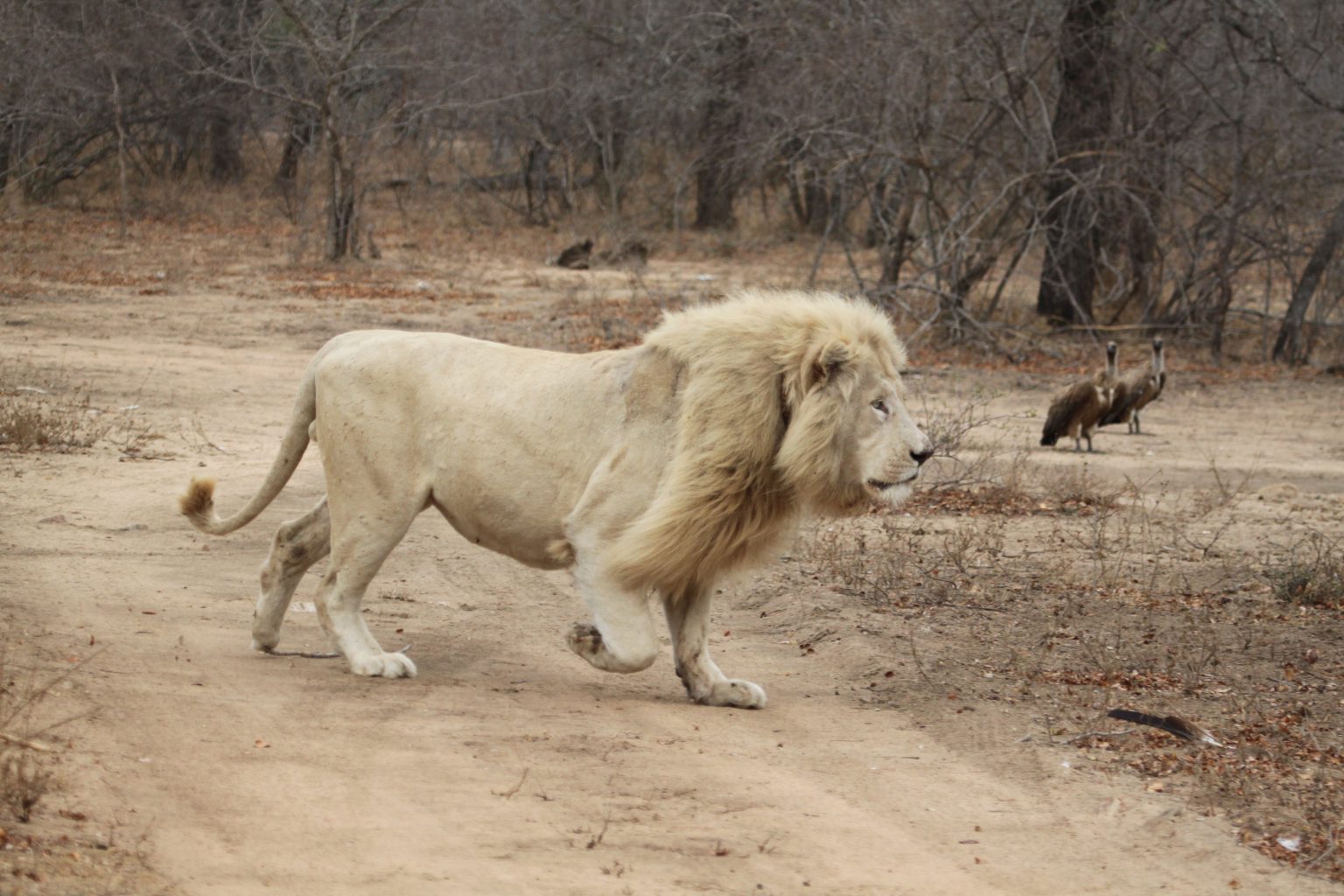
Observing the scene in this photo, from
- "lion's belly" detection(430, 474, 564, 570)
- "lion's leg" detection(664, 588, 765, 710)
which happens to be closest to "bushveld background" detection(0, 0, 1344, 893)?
"lion's leg" detection(664, 588, 765, 710)

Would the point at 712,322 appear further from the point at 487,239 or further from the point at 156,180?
the point at 156,180

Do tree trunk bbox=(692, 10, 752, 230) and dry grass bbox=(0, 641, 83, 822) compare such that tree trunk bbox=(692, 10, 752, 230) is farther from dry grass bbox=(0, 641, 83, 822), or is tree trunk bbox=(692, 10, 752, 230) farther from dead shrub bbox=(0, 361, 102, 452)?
dry grass bbox=(0, 641, 83, 822)

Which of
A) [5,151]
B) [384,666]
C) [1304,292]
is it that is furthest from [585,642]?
[5,151]

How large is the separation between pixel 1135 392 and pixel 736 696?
7882mm

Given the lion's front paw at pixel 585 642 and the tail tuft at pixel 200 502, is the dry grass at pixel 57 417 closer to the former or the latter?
the tail tuft at pixel 200 502

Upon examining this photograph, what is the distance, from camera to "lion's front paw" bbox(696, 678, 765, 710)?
557 cm

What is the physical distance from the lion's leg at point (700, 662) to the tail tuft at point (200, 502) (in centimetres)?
190

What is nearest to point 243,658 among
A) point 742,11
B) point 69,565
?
point 69,565

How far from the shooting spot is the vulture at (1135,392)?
40.5ft

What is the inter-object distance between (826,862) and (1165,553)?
4.66m

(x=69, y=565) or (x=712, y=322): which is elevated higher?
(x=712, y=322)

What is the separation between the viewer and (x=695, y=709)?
5.54m

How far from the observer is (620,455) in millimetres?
5430

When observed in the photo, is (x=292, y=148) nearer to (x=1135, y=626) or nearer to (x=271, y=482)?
(x=271, y=482)
